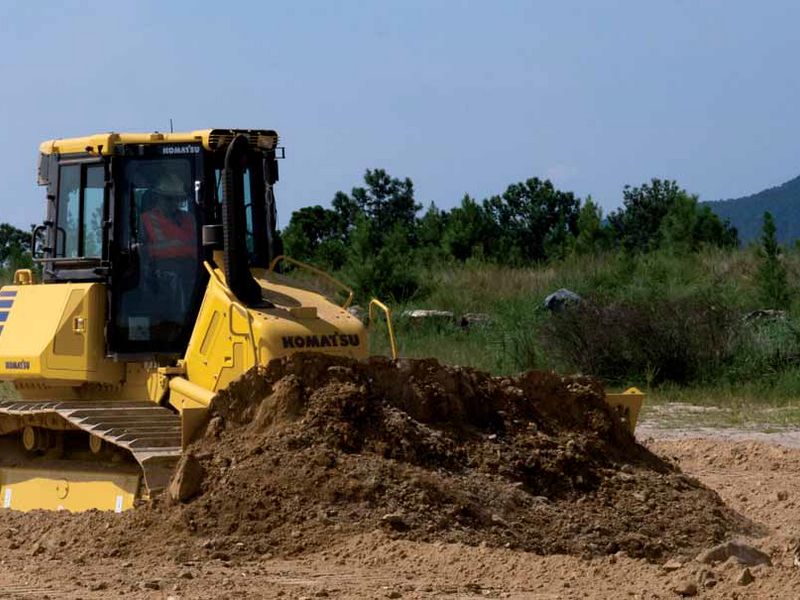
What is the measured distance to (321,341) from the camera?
10688 mm

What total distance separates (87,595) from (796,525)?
5.49 metres

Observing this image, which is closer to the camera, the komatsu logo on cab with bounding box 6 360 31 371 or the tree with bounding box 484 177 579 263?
the komatsu logo on cab with bounding box 6 360 31 371

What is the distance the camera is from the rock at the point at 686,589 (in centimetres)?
762

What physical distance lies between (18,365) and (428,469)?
Result: 403cm

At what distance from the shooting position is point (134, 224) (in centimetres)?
1121

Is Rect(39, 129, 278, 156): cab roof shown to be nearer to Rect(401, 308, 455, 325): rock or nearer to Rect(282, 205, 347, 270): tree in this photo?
Rect(401, 308, 455, 325): rock

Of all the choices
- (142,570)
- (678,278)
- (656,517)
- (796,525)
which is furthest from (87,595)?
(678,278)

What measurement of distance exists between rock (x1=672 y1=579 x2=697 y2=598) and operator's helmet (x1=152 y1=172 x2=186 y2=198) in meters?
5.15

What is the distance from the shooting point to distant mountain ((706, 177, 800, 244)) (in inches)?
7121

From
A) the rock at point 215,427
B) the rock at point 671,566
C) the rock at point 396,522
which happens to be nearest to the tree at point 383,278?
the rock at point 215,427

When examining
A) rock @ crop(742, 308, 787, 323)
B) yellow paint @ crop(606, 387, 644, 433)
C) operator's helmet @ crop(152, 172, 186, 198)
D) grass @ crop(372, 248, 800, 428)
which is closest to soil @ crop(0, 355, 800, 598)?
yellow paint @ crop(606, 387, 644, 433)

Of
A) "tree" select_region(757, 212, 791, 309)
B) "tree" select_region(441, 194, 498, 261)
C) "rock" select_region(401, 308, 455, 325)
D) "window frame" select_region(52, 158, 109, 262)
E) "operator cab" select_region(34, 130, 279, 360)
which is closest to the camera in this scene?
"operator cab" select_region(34, 130, 279, 360)

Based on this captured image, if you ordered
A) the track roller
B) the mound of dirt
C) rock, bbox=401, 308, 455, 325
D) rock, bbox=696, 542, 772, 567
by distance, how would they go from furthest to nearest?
1. rock, bbox=401, 308, 455, 325
2. the track roller
3. the mound of dirt
4. rock, bbox=696, 542, 772, 567

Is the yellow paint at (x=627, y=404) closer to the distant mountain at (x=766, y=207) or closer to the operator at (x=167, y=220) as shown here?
the operator at (x=167, y=220)
